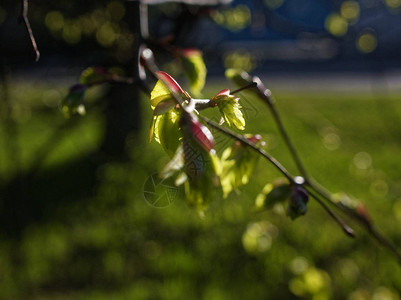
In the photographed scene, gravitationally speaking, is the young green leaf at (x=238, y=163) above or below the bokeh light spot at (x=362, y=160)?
above

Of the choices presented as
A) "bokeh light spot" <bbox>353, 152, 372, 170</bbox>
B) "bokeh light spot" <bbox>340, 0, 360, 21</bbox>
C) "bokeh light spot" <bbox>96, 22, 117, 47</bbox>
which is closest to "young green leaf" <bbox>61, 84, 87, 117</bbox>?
"bokeh light spot" <bbox>340, 0, 360, 21</bbox>

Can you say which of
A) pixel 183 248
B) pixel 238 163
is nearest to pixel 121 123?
pixel 183 248

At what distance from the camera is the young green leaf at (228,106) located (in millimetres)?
608

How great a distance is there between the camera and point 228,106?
24.3 inches

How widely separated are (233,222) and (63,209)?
1.23 metres

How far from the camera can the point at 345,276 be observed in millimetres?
2658

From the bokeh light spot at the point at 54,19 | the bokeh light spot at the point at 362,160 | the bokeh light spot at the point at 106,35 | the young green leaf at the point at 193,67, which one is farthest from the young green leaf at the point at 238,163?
the bokeh light spot at the point at 362,160

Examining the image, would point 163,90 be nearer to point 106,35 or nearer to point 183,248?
point 183,248

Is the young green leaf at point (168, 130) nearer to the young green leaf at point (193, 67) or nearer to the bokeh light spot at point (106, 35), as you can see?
the young green leaf at point (193, 67)

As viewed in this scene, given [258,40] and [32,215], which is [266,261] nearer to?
[32,215]

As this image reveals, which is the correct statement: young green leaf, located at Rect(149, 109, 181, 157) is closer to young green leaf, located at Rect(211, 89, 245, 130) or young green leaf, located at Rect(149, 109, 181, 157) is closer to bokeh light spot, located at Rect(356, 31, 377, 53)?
young green leaf, located at Rect(211, 89, 245, 130)

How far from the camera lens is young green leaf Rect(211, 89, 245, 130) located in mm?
608

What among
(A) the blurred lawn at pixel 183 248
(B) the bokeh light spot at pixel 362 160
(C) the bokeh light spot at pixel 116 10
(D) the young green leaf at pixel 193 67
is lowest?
(B) the bokeh light spot at pixel 362 160

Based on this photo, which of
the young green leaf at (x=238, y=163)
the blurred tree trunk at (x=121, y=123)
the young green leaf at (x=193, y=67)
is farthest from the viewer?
the blurred tree trunk at (x=121, y=123)
